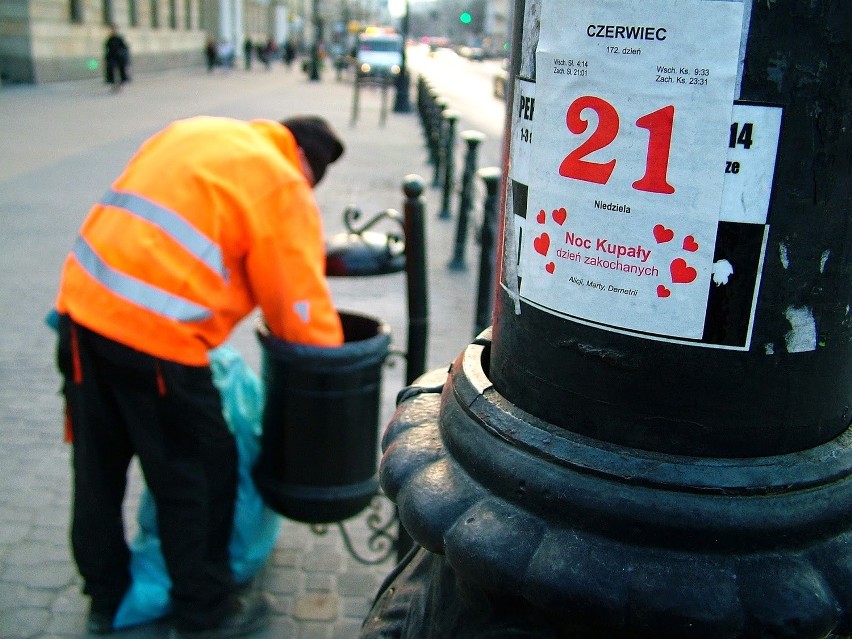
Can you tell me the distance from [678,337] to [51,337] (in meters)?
5.86

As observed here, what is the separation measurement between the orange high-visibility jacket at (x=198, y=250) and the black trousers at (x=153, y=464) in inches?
4.2

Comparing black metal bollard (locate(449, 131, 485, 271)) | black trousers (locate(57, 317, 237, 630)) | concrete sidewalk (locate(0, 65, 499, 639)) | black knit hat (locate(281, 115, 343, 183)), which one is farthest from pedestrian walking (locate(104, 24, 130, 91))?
black trousers (locate(57, 317, 237, 630))

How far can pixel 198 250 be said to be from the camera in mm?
2998

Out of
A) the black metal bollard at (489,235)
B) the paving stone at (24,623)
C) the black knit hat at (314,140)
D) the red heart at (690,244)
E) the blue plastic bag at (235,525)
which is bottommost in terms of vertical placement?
the paving stone at (24,623)

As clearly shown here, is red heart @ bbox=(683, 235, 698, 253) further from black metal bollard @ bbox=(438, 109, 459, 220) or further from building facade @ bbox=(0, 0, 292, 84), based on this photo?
building facade @ bbox=(0, 0, 292, 84)

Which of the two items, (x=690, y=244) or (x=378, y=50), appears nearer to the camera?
(x=690, y=244)

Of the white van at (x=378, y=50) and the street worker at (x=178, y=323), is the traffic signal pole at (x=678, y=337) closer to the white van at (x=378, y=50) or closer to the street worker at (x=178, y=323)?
the street worker at (x=178, y=323)

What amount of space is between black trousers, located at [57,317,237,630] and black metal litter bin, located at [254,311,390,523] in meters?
0.21

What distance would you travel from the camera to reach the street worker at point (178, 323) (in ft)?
Result: 9.75

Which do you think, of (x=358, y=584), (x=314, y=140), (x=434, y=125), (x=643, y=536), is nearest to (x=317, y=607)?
(x=358, y=584)

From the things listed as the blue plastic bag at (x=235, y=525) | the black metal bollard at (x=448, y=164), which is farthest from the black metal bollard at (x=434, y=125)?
the blue plastic bag at (x=235, y=525)

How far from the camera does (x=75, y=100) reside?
22062 millimetres

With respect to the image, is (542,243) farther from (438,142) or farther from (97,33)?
(97,33)

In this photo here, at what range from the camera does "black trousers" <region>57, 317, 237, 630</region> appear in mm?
3025
